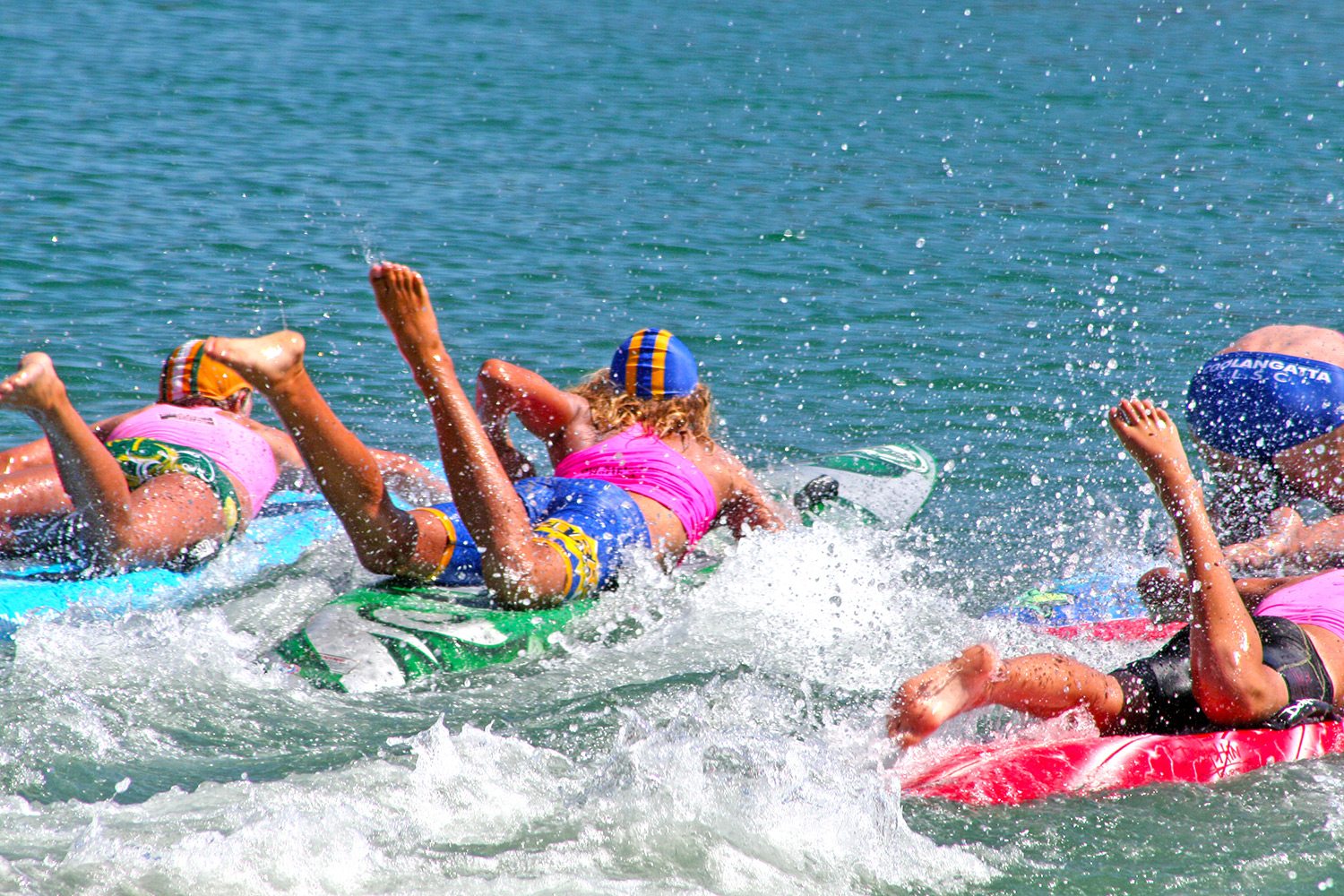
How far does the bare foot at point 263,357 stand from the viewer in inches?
165

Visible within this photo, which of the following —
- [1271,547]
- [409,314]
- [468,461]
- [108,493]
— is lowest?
[108,493]

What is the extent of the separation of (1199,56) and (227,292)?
17.0m

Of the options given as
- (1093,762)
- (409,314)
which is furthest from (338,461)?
(1093,762)

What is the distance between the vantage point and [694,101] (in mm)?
17219

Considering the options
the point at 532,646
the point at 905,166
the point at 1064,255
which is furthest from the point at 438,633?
the point at 905,166

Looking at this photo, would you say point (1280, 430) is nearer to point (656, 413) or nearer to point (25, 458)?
point (656, 413)

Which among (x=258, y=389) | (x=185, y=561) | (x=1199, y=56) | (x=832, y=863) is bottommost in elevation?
(x=185, y=561)

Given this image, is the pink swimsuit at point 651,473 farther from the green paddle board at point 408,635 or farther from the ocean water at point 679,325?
the green paddle board at point 408,635

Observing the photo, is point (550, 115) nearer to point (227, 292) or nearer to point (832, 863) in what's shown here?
point (227, 292)

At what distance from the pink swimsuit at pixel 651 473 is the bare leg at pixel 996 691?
6.29ft

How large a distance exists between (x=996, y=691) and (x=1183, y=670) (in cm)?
82

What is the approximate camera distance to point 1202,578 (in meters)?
3.94

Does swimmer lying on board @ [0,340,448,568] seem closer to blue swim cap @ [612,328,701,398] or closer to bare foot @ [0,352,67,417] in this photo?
bare foot @ [0,352,67,417]

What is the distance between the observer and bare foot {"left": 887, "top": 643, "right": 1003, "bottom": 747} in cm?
366
